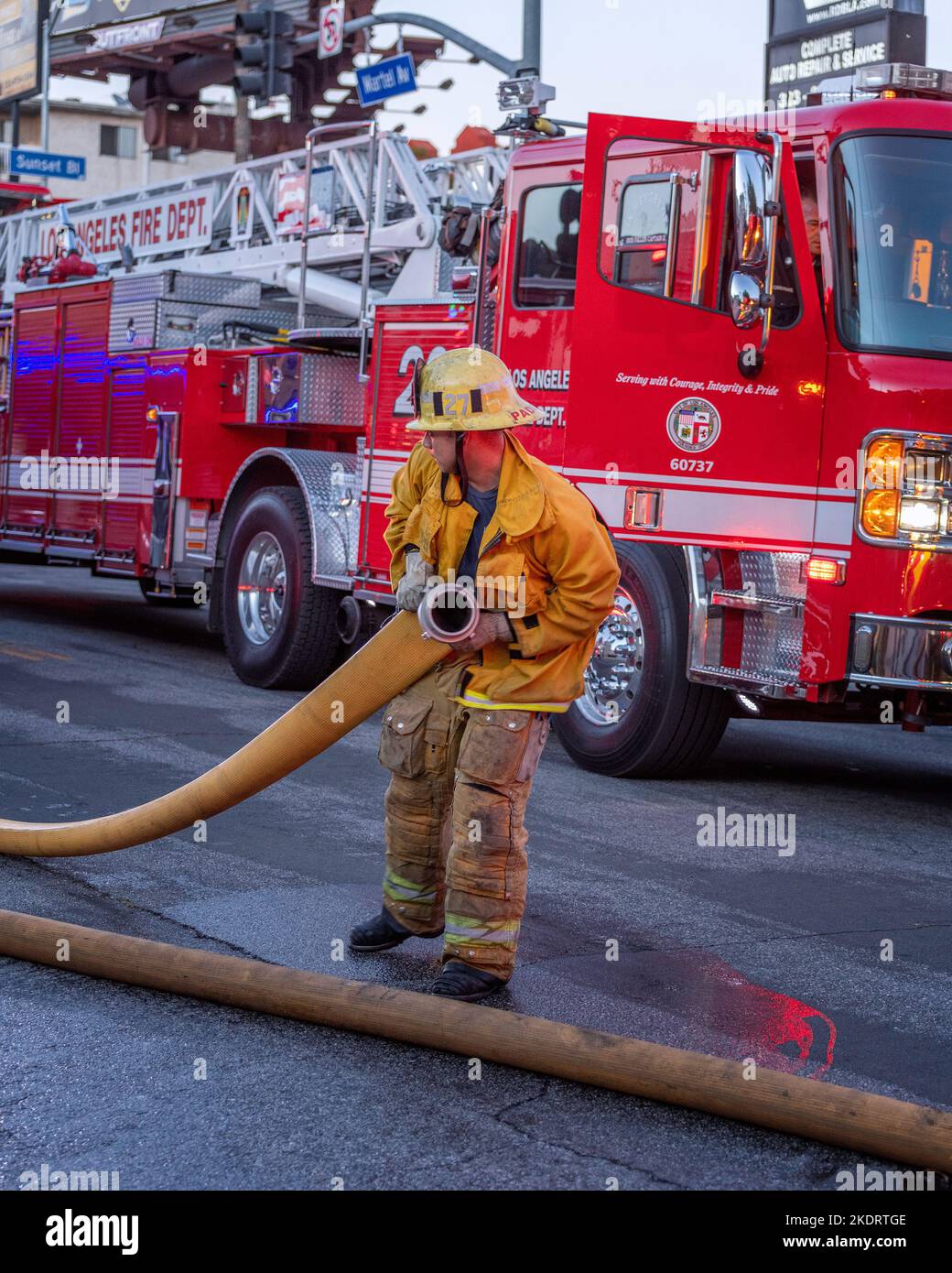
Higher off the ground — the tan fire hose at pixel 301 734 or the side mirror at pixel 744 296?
the side mirror at pixel 744 296

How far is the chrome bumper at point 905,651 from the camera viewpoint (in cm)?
686

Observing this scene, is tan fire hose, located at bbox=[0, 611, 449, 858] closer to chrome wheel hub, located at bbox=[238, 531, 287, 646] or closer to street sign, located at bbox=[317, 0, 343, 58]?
chrome wheel hub, located at bbox=[238, 531, 287, 646]

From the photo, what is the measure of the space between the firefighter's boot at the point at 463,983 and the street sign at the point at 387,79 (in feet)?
47.6

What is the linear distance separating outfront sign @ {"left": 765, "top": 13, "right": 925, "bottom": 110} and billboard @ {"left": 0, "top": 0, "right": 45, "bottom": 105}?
18138 millimetres

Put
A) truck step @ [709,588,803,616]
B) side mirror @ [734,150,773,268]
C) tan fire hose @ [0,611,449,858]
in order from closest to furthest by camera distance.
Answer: tan fire hose @ [0,611,449,858]
side mirror @ [734,150,773,268]
truck step @ [709,588,803,616]

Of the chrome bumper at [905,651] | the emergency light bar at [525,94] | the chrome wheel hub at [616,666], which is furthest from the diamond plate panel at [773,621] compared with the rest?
the emergency light bar at [525,94]

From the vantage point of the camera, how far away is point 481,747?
453cm

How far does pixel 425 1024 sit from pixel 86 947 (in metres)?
0.98

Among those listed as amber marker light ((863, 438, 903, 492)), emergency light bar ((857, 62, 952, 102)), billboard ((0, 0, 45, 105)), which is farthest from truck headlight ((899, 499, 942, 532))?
billboard ((0, 0, 45, 105))

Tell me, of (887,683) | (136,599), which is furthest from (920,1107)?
(136,599)

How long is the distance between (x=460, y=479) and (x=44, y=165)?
2893 cm

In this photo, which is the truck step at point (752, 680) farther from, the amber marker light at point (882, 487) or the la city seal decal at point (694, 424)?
the la city seal decal at point (694, 424)

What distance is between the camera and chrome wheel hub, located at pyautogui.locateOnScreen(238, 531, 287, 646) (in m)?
10.3

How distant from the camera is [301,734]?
486 cm
